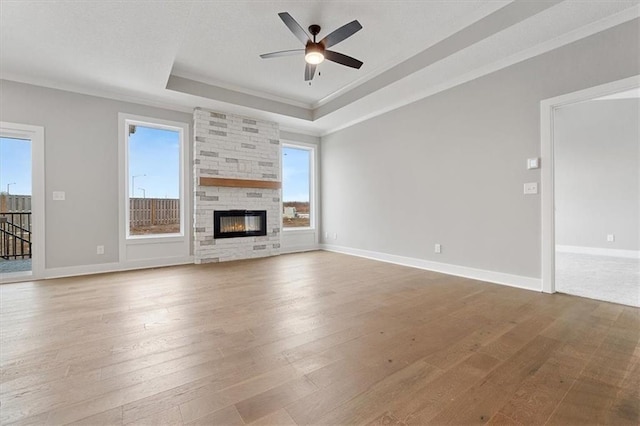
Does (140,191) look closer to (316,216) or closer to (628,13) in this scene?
(316,216)

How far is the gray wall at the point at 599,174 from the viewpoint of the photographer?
5.30 meters

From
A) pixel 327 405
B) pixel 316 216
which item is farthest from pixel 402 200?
pixel 327 405

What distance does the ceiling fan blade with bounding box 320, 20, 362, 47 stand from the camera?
2677mm

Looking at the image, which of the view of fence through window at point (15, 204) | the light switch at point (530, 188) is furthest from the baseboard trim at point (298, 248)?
the light switch at point (530, 188)

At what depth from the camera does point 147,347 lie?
1965 mm

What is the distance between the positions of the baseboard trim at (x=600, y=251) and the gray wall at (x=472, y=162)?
3798mm

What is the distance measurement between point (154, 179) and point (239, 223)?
5.45 feet

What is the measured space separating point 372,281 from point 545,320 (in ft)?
5.94

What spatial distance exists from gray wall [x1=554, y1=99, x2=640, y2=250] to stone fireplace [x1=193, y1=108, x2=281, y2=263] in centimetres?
564

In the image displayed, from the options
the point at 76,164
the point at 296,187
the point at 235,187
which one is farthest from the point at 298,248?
the point at 76,164

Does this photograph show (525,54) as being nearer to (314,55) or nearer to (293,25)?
(314,55)

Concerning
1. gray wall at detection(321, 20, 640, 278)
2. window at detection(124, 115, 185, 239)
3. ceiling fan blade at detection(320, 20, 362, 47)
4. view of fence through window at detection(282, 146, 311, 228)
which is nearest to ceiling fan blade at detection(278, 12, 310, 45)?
ceiling fan blade at detection(320, 20, 362, 47)

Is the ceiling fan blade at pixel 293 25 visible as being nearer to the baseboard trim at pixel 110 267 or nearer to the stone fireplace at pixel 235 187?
the stone fireplace at pixel 235 187

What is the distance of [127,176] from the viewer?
4652 mm
